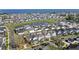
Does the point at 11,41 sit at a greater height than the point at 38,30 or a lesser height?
lesser
